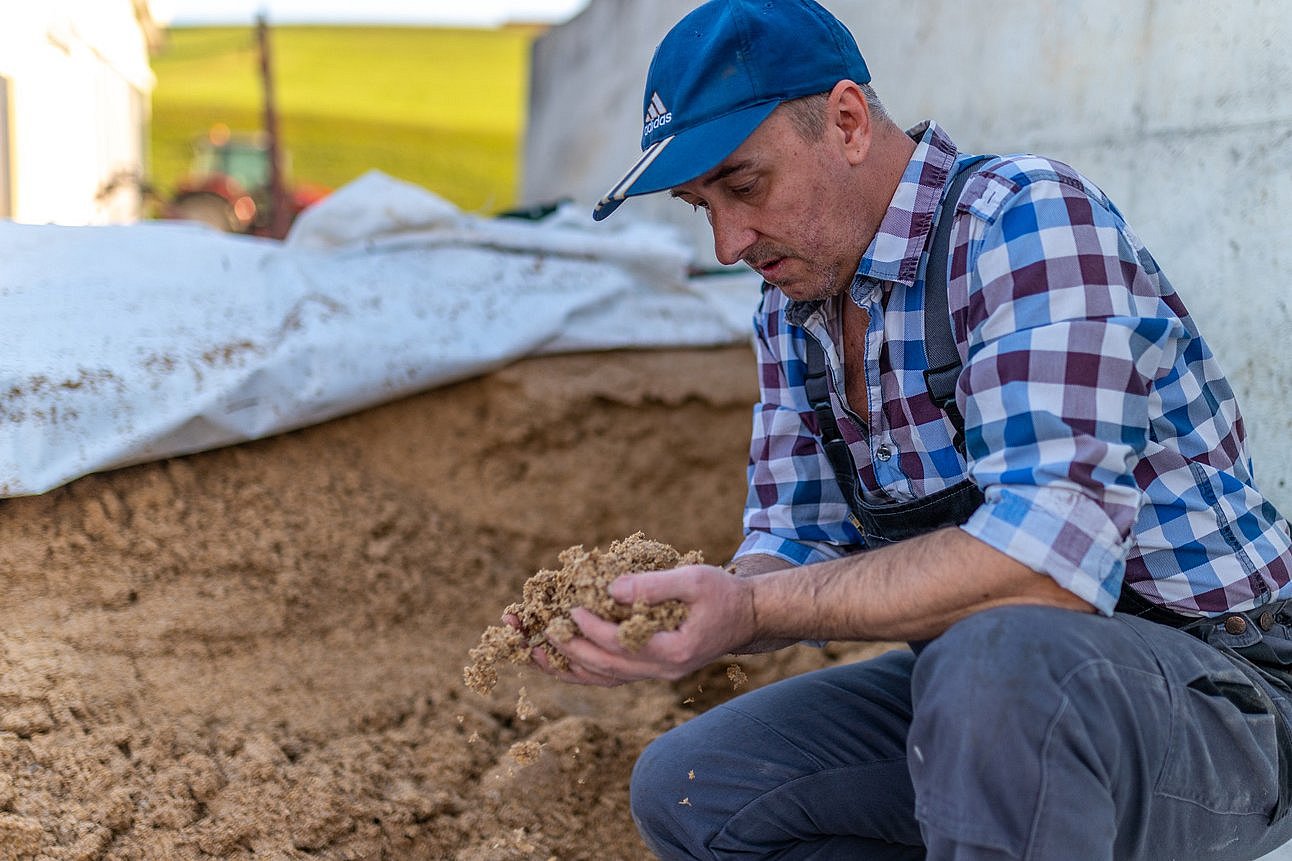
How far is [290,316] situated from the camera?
2.91 meters

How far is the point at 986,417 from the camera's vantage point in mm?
1394

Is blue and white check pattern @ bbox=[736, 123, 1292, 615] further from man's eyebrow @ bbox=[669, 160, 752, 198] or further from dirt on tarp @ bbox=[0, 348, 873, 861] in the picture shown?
dirt on tarp @ bbox=[0, 348, 873, 861]

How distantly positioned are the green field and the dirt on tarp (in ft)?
45.2

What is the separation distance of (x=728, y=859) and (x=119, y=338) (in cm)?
190

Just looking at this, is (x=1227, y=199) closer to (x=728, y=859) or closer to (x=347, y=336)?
(x=728, y=859)

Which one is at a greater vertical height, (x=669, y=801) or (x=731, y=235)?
(x=731, y=235)

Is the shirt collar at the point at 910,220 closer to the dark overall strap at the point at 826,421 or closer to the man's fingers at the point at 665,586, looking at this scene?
the dark overall strap at the point at 826,421

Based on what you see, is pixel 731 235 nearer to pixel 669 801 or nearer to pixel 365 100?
pixel 669 801

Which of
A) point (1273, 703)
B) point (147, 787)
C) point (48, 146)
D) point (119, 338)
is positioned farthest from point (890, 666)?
point (48, 146)

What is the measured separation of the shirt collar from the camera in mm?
1607

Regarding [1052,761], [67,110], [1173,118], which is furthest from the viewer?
[67,110]

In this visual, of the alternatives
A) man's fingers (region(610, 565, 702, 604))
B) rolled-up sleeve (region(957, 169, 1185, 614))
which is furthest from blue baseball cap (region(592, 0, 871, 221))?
man's fingers (region(610, 565, 702, 604))

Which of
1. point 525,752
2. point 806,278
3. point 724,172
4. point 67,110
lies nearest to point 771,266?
point 806,278

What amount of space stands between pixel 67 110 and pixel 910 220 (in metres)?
9.20
